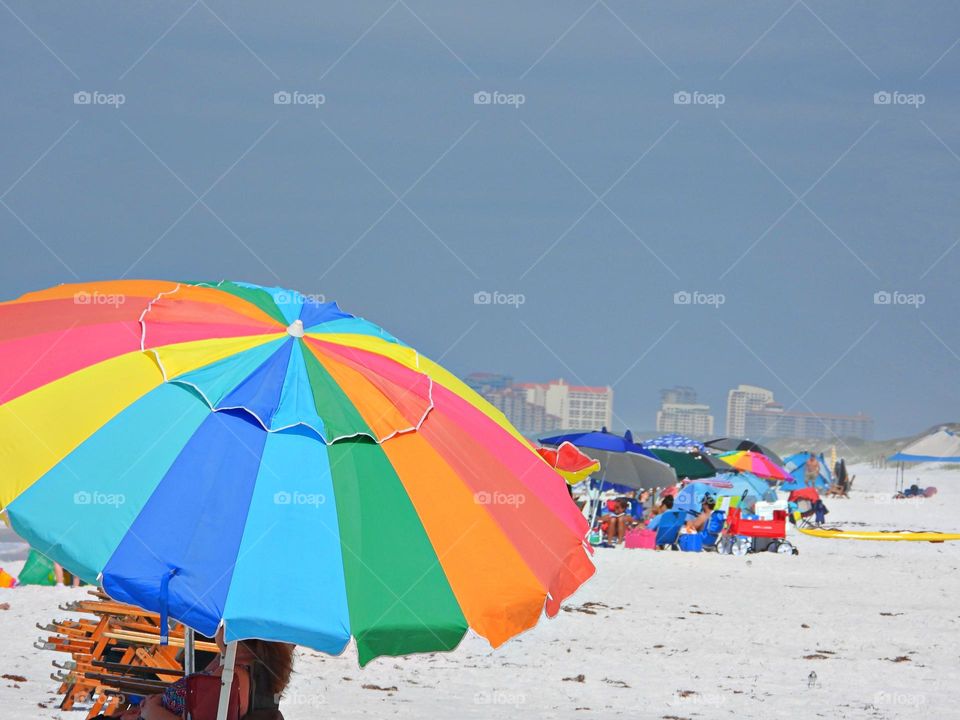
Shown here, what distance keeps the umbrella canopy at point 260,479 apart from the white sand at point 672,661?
3549 mm

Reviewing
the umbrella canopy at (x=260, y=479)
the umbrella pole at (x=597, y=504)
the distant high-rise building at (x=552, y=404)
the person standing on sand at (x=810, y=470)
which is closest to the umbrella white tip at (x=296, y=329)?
the umbrella canopy at (x=260, y=479)

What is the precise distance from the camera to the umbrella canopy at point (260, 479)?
3.34 metres

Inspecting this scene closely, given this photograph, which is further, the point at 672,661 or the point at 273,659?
the point at 672,661

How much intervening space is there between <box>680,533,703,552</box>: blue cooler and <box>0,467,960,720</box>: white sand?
3.65m

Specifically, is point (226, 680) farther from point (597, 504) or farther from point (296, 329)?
point (597, 504)

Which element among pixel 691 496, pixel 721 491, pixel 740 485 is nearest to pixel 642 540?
pixel 691 496

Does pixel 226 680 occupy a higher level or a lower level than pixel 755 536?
lower

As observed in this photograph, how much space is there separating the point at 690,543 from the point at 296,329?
15.9 meters

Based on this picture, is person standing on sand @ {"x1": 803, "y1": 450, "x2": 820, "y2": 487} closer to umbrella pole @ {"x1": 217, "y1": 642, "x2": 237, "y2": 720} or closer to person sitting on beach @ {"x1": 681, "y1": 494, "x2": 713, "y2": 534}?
person sitting on beach @ {"x1": 681, "y1": 494, "x2": 713, "y2": 534}

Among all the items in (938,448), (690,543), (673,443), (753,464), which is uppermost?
(938,448)

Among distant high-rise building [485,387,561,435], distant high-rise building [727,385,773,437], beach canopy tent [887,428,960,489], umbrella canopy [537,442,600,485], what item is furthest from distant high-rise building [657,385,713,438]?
umbrella canopy [537,442,600,485]

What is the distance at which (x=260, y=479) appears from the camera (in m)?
3.51

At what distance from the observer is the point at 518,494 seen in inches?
164

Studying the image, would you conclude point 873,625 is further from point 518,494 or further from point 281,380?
point 281,380
